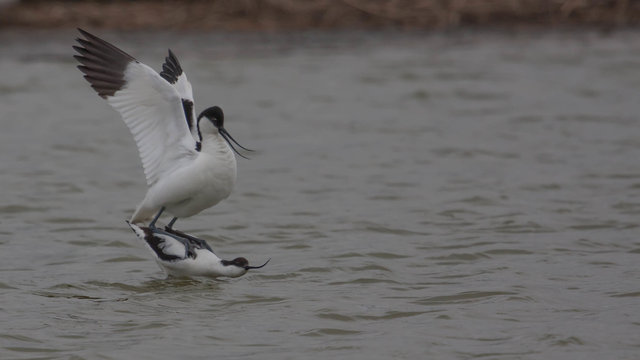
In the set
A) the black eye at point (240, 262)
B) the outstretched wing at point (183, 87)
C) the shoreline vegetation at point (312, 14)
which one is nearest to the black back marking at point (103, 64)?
the outstretched wing at point (183, 87)

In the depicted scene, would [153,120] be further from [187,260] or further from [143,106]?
[187,260]

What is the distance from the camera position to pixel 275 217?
9891 mm

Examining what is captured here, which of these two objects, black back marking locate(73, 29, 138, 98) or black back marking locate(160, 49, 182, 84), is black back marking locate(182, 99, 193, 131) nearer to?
black back marking locate(160, 49, 182, 84)

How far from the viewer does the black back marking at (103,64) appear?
7707mm

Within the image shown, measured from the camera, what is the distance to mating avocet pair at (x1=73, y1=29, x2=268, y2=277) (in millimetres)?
7426

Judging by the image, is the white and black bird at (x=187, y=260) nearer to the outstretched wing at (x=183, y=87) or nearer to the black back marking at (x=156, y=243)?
the black back marking at (x=156, y=243)

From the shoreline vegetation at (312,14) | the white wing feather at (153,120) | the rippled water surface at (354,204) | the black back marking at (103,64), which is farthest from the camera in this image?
the shoreline vegetation at (312,14)

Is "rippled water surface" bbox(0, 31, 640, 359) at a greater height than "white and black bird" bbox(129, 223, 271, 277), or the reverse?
"white and black bird" bbox(129, 223, 271, 277)

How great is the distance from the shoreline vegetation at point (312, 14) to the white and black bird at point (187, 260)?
37.4 feet

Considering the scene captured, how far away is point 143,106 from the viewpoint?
7.70 m

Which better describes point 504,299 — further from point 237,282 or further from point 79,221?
point 79,221

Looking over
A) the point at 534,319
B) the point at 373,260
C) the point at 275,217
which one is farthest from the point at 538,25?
the point at 534,319

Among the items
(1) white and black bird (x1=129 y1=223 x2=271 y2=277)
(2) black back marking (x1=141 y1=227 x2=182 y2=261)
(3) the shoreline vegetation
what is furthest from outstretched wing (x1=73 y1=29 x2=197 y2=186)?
(3) the shoreline vegetation

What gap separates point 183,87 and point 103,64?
533 mm
